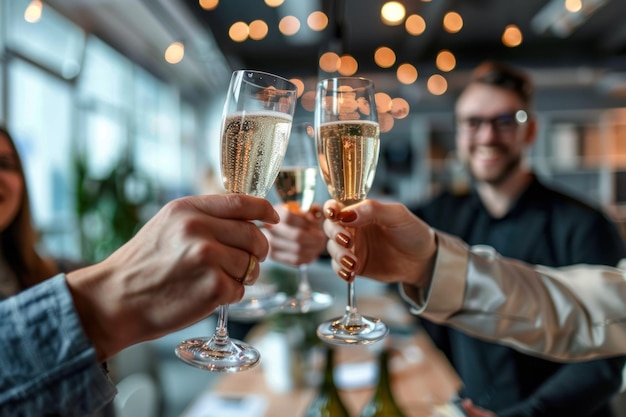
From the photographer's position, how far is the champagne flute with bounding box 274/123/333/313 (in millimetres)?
971

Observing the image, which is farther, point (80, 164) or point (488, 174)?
point (80, 164)

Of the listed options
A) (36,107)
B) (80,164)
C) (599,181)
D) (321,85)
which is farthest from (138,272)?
(599,181)

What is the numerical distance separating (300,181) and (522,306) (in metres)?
0.47

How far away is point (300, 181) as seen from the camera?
968 mm

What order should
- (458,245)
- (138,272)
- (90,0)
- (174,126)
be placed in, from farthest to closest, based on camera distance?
(174,126) → (90,0) → (458,245) → (138,272)

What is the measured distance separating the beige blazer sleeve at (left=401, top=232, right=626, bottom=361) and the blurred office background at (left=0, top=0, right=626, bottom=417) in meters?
2.26

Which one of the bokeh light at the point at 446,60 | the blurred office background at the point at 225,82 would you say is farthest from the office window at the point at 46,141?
the bokeh light at the point at 446,60

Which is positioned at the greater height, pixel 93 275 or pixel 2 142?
pixel 2 142

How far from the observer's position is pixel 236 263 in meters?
0.57

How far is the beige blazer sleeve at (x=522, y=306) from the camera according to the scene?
0.97 meters

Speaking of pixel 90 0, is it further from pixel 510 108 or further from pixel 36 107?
pixel 510 108

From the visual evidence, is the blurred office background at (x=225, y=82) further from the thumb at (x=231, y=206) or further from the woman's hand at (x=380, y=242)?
the thumb at (x=231, y=206)

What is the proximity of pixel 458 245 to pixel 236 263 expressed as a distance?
540mm

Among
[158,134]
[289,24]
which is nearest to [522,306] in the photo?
[289,24]
